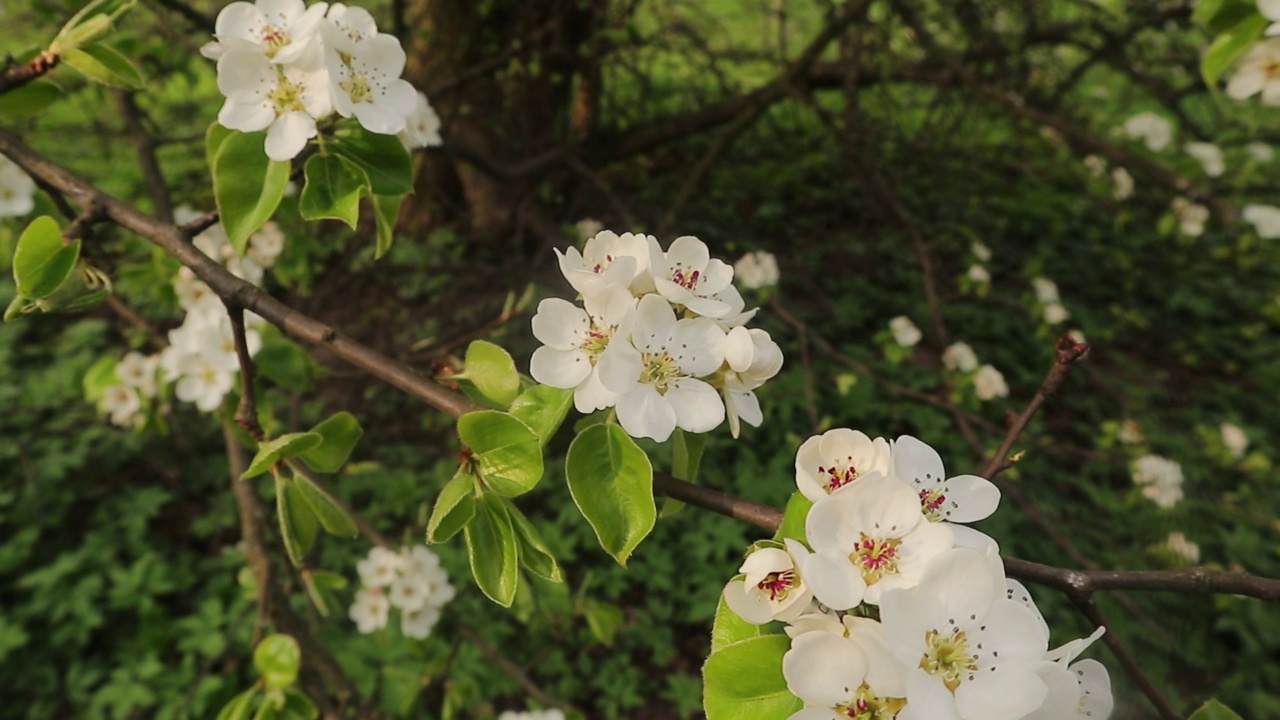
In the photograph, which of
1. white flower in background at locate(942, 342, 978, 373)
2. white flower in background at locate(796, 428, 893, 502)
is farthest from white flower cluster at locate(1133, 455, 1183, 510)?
white flower in background at locate(796, 428, 893, 502)

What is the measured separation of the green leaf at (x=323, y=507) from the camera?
0.92m

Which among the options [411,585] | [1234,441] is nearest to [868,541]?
[411,585]

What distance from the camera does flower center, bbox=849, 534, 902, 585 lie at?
1.99ft

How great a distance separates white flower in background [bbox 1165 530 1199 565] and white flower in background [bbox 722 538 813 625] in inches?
93.6

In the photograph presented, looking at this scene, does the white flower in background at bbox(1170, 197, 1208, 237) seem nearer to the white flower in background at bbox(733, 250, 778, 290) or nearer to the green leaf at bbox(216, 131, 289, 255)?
the white flower in background at bbox(733, 250, 778, 290)

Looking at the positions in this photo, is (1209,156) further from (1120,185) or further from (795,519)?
(795,519)

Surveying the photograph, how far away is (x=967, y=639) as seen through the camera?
0.60 meters

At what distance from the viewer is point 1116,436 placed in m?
2.96

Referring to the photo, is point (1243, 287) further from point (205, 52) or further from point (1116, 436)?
point (205, 52)

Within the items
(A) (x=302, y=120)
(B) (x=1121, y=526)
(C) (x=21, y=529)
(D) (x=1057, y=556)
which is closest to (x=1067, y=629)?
(D) (x=1057, y=556)

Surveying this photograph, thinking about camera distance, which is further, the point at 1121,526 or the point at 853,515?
the point at 1121,526

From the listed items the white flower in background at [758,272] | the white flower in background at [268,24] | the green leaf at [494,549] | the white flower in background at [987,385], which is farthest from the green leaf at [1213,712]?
the white flower in background at [987,385]

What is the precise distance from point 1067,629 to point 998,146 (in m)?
2.07

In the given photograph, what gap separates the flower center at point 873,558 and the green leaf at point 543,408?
0.30m
